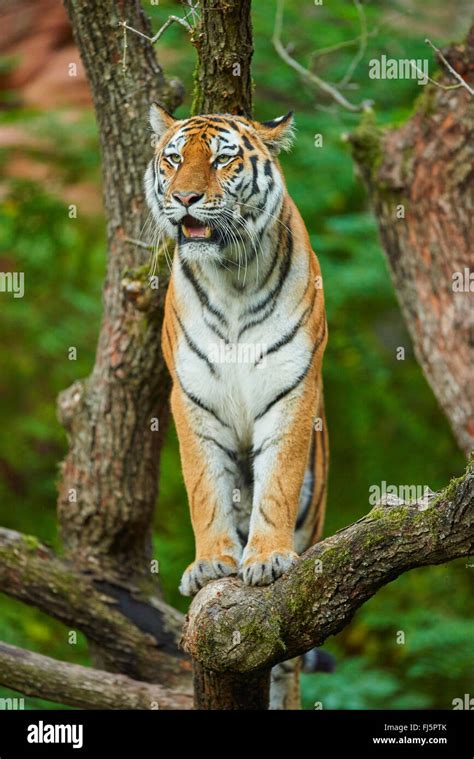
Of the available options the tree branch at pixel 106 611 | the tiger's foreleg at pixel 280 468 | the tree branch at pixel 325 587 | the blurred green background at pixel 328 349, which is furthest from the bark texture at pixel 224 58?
the blurred green background at pixel 328 349

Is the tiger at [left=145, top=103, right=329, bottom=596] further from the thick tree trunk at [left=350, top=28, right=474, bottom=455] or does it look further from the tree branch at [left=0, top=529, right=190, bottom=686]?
the thick tree trunk at [left=350, top=28, right=474, bottom=455]

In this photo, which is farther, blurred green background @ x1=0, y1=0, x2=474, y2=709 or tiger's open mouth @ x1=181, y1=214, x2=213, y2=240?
blurred green background @ x1=0, y1=0, x2=474, y2=709

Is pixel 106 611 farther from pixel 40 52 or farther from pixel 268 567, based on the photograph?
pixel 40 52

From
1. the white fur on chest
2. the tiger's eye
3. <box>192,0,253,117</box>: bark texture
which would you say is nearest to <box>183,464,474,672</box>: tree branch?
the white fur on chest

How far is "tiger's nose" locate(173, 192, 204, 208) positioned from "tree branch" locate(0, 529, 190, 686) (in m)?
2.67

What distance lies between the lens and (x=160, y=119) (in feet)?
18.2

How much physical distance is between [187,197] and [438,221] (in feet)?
9.32

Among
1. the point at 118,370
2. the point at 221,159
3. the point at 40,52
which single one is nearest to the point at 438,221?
the point at 118,370

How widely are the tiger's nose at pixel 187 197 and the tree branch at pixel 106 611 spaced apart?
2.67 meters

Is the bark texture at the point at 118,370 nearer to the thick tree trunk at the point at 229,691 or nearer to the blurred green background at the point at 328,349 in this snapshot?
the thick tree trunk at the point at 229,691

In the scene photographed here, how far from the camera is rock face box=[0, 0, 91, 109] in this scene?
13.4 meters

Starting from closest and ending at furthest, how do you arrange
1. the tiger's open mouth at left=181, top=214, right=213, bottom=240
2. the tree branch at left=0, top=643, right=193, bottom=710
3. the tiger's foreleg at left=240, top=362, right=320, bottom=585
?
1. the tiger's open mouth at left=181, top=214, right=213, bottom=240
2. the tiger's foreleg at left=240, top=362, right=320, bottom=585
3. the tree branch at left=0, top=643, right=193, bottom=710

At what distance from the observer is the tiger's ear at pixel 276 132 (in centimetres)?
542

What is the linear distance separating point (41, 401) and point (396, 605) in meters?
4.19
